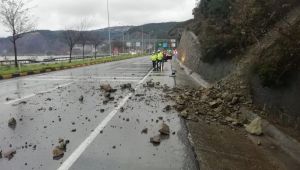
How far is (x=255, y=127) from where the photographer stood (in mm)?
8719

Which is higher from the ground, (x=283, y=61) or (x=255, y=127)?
(x=283, y=61)

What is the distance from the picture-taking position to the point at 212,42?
59.8 feet

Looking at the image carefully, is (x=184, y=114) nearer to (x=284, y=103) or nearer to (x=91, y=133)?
(x=284, y=103)

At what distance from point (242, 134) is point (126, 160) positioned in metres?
3.53

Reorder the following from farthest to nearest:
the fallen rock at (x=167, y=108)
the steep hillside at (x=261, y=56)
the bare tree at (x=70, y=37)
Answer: the bare tree at (x=70, y=37) → the fallen rock at (x=167, y=108) → the steep hillside at (x=261, y=56)

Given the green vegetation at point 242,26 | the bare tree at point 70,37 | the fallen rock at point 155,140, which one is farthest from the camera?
the bare tree at point 70,37

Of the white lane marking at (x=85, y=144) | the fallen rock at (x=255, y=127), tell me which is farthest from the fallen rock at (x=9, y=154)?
the fallen rock at (x=255, y=127)

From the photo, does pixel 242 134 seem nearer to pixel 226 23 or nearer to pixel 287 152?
pixel 287 152

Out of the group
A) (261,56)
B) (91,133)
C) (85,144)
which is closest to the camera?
(85,144)

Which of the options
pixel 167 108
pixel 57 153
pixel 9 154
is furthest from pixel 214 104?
pixel 9 154

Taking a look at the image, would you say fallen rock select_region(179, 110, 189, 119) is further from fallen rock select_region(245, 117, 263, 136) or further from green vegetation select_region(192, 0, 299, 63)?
green vegetation select_region(192, 0, 299, 63)

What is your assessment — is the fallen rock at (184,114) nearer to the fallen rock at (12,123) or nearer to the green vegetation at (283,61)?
the green vegetation at (283,61)

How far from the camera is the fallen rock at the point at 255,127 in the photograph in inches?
338

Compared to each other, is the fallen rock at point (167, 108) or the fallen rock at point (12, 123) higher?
the fallen rock at point (12, 123)
